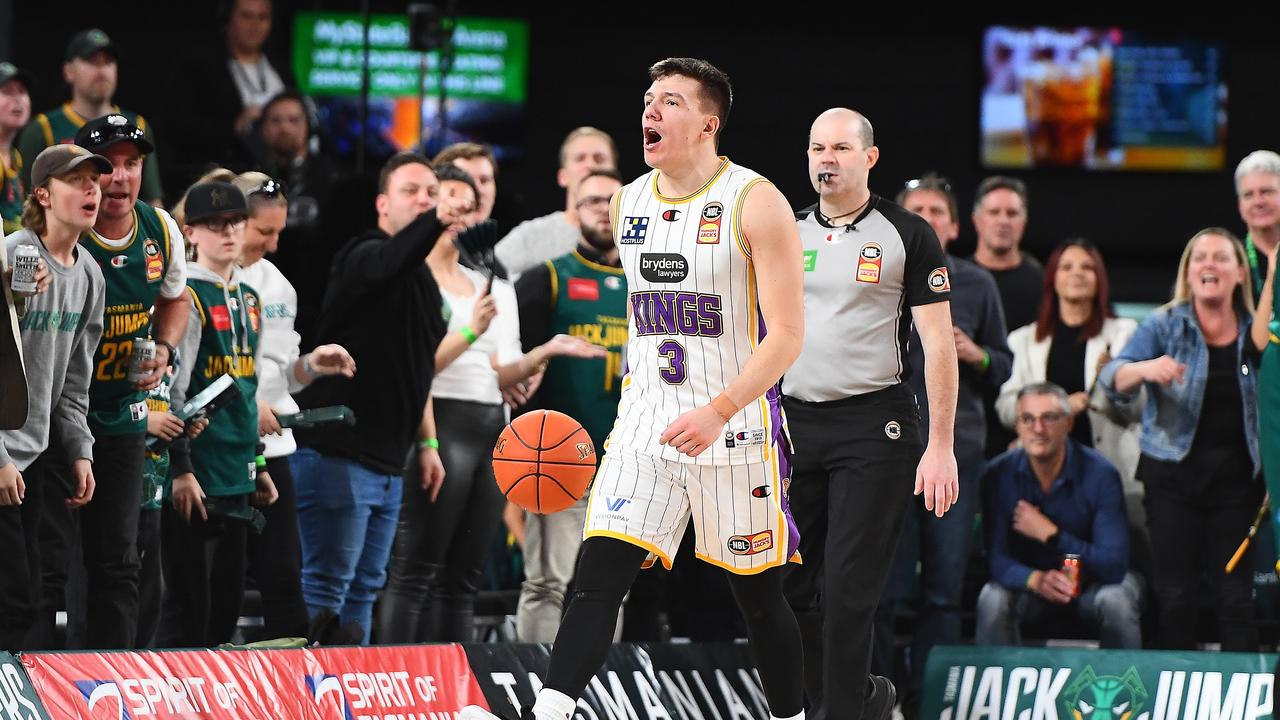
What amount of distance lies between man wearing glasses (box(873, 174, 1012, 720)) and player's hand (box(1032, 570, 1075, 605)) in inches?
13.7

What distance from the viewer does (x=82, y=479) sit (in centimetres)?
535

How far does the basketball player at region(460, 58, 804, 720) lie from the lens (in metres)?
4.63

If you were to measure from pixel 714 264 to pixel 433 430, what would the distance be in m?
2.54

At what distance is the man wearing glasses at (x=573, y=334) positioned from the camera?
696 cm

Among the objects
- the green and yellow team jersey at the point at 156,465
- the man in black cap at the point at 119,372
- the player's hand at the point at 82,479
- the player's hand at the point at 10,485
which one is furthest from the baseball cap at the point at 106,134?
the player's hand at the point at 10,485

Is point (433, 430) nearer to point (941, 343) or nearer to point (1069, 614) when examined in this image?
point (941, 343)

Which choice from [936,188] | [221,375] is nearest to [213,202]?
[221,375]

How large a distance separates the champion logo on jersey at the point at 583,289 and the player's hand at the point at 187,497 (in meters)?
1.92

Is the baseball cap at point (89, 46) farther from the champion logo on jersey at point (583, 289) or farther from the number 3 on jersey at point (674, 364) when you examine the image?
the number 3 on jersey at point (674, 364)

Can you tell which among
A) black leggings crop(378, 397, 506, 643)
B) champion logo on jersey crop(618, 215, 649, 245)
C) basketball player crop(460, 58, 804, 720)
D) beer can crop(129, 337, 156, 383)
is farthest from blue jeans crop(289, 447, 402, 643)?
champion logo on jersey crop(618, 215, 649, 245)

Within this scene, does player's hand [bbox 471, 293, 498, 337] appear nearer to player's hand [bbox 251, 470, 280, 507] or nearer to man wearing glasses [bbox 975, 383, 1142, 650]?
player's hand [bbox 251, 470, 280, 507]

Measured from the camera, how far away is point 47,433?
5227 mm

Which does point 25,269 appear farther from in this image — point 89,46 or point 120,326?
point 89,46

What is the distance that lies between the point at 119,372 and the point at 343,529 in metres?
1.21
